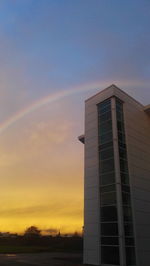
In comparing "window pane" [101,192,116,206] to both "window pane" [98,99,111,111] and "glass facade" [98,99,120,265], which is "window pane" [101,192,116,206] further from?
"window pane" [98,99,111,111]

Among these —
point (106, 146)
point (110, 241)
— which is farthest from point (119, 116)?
point (110, 241)

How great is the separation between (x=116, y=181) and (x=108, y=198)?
1738mm

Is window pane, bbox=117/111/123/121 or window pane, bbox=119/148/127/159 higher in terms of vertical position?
window pane, bbox=117/111/123/121

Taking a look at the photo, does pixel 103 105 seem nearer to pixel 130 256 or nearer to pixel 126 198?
pixel 126 198

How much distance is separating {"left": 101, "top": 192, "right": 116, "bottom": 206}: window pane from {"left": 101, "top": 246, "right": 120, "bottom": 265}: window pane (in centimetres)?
364

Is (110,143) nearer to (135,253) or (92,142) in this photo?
(92,142)

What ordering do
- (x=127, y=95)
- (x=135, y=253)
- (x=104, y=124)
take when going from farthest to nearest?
(x=127, y=95)
(x=104, y=124)
(x=135, y=253)

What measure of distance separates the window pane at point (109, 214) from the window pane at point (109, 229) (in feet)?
1.30

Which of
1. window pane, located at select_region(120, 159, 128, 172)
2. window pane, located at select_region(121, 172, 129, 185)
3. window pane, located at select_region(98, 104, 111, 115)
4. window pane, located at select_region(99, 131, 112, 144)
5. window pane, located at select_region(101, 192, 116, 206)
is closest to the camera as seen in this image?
window pane, located at select_region(101, 192, 116, 206)

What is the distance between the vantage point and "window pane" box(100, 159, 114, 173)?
23.5 metres

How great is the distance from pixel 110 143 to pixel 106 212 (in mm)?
6431

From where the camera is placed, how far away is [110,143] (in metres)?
24.5

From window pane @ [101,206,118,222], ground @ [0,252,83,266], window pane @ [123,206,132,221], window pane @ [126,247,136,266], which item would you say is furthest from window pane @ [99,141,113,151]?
ground @ [0,252,83,266]

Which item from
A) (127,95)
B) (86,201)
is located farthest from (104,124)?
(86,201)
